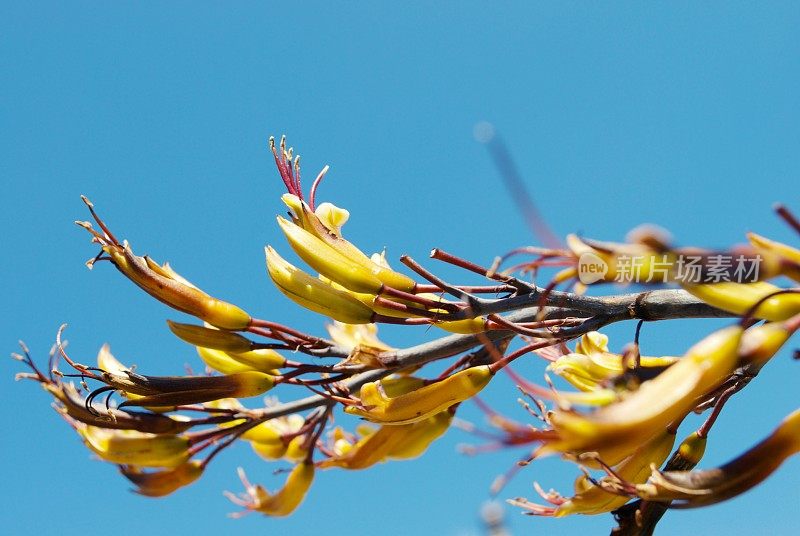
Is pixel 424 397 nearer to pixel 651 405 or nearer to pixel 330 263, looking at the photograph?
pixel 330 263

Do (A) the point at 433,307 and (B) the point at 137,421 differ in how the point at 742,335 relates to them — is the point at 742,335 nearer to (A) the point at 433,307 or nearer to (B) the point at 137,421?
(A) the point at 433,307

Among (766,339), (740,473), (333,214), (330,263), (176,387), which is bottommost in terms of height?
(740,473)

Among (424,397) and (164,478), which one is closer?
(424,397)

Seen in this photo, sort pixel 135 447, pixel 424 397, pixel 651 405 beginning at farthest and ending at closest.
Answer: pixel 135 447 → pixel 424 397 → pixel 651 405

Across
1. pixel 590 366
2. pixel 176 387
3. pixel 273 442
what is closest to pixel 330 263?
pixel 176 387

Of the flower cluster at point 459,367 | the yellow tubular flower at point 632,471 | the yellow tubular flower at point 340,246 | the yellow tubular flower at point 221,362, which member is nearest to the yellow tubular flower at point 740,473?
the flower cluster at point 459,367

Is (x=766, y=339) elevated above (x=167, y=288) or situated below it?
below
